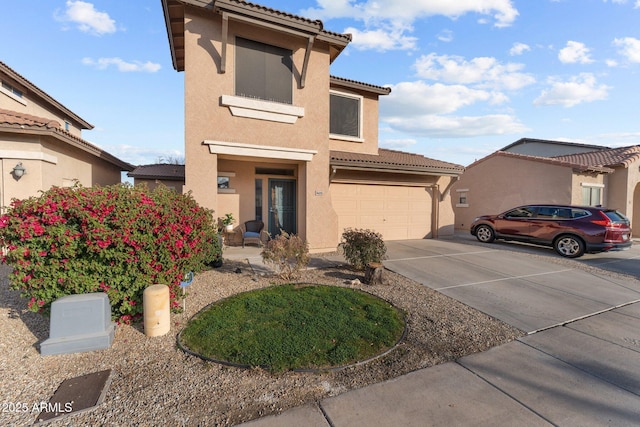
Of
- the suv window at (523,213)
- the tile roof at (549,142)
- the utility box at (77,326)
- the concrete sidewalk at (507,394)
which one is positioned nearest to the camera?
the concrete sidewalk at (507,394)

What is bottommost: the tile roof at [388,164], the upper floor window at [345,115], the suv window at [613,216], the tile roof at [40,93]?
the suv window at [613,216]

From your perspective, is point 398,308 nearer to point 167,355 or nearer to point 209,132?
point 167,355

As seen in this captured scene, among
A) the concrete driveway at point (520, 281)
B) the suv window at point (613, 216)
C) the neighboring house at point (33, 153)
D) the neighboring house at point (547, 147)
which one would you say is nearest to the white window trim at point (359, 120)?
the concrete driveway at point (520, 281)

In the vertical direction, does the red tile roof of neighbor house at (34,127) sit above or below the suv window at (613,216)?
above

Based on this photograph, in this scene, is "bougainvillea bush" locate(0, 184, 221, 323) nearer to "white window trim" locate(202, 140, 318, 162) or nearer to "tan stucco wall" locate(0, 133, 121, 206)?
"white window trim" locate(202, 140, 318, 162)

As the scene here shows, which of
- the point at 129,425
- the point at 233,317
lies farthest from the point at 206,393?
the point at 233,317

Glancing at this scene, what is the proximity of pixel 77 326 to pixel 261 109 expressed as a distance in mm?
6612

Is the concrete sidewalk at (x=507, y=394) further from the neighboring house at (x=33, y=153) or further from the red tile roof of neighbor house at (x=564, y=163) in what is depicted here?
the red tile roof of neighbor house at (x=564, y=163)

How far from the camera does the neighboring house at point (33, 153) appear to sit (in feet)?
24.6

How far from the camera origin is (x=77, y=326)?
3578 millimetres

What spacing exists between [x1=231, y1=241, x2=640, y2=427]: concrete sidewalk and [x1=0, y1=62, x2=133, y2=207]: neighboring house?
6593 millimetres

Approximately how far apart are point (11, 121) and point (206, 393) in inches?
359

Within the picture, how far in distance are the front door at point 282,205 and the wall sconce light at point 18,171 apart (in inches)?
266

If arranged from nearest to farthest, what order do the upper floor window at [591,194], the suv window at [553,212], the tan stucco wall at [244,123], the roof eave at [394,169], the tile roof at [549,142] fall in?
the tan stucco wall at [244,123] → the roof eave at [394,169] → the suv window at [553,212] → the upper floor window at [591,194] → the tile roof at [549,142]
